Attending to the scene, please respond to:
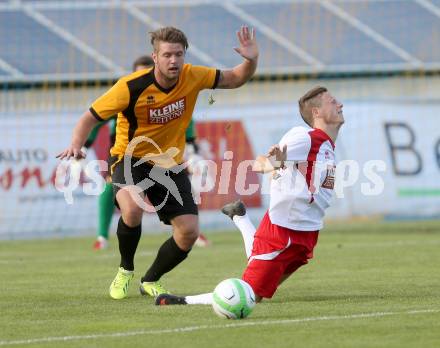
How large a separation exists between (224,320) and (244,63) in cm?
229

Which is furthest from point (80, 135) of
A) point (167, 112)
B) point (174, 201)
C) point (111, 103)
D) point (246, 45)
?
point (246, 45)

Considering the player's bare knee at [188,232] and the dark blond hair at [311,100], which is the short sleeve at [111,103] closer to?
the player's bare knee at [188,232]

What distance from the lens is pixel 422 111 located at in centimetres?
1814

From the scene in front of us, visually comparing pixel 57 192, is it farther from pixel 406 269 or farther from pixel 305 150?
pixel 305 150

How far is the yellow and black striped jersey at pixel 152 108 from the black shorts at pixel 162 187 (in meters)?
0.08

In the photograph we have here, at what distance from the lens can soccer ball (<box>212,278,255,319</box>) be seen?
7.03 meters

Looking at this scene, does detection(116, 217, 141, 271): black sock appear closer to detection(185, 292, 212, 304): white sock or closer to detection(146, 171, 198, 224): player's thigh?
detection(146, 171, 198, 224): player's thigh

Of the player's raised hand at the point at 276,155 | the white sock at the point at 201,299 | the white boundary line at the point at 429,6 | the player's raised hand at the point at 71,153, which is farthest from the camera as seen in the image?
the white boundary line at the point at 429,6

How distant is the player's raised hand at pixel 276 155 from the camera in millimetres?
7191

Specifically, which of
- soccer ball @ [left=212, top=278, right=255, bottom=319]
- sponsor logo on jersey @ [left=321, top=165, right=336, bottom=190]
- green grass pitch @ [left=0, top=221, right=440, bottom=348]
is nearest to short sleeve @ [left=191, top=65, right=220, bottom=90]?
sponsor logo on jersey @ [left=321, top=165, right=336, bottom=190]

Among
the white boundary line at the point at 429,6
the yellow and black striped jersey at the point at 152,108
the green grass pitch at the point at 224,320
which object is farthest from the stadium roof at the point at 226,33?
the yellow and black striped jersey at the point at 152,108

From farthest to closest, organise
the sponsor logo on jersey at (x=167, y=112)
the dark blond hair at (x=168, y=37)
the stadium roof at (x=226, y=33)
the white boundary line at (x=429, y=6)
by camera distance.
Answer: the white boundary line at (x=429, y=6), the stadium roof at (x=226, y=33), the sponsor logo on jersey at (x=167, y=112), the dark blond hair at (x=168, y=37)

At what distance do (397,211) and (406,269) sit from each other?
7.42 m

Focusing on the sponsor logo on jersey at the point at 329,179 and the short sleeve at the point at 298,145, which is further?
the sponsor logo on jersey at the point at 329,179
